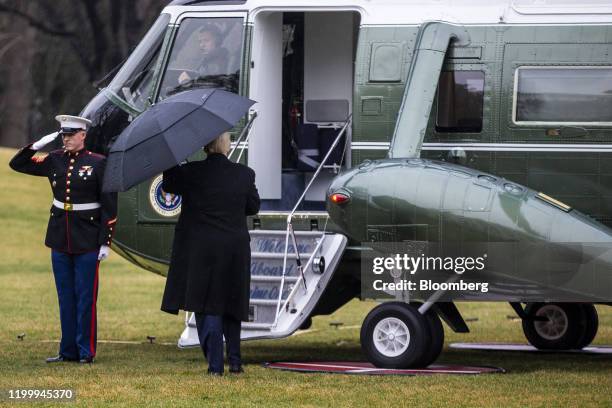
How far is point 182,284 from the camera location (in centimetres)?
949

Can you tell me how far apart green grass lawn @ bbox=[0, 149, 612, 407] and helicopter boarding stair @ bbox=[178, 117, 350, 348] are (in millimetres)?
326

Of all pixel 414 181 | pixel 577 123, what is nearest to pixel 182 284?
pixel 414 181

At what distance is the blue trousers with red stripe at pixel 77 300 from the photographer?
1035cm

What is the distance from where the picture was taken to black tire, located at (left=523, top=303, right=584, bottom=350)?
486 inches

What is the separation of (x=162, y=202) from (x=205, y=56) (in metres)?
1.30

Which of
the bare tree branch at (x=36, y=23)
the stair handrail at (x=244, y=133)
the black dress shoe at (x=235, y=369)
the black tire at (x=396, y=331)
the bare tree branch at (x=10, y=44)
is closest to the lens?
the black dress shoe at (x=235, y=369)

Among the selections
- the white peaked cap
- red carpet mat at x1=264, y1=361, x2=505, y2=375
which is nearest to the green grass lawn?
red carpet mat at x1=264, y1=361, x2=505, y2=375

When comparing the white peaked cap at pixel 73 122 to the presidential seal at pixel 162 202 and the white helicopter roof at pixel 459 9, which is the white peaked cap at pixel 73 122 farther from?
the white helicopter roof at pixel 459 9

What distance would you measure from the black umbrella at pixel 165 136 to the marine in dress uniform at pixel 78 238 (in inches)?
43.4

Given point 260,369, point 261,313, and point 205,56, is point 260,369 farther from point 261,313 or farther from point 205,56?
point 205,56

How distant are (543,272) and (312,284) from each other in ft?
6.05

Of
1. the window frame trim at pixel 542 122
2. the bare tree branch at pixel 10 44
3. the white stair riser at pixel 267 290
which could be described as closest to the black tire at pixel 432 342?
the white stair riser at pixel 267 290

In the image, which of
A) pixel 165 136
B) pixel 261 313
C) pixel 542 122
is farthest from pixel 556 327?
pixel 165 136

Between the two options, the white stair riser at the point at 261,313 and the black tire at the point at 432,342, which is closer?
the black tire at the point at 432,342
